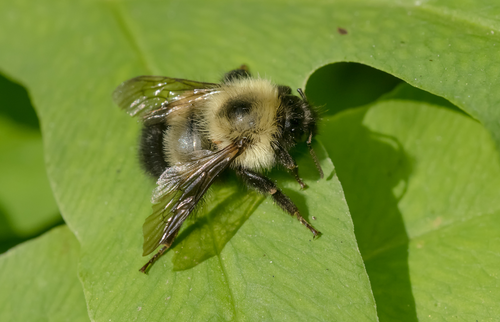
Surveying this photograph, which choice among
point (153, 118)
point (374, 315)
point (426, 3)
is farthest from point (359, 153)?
point (153, 118)

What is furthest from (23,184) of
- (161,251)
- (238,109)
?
(238,109)

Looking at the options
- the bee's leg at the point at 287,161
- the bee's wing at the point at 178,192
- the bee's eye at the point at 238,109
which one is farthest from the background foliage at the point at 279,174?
the bee's eye at the point at 238,109

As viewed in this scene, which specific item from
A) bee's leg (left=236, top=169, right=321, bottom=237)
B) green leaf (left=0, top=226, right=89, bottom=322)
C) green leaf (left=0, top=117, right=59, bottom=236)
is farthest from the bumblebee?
green leaf (left=0, top=117, right=59, bottom=236)

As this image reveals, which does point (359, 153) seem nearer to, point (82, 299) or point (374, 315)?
point (374, 315)

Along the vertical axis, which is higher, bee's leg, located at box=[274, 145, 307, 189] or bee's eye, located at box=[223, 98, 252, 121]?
bee's eye, located at box=[223, 98, 252, 121]

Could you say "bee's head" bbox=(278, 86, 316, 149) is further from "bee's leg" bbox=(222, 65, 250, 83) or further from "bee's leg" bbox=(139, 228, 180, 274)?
"bee's leg" bbox=(139, 228, 180, 274)

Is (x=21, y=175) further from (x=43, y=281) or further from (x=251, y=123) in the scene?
(x=251, y=123)
